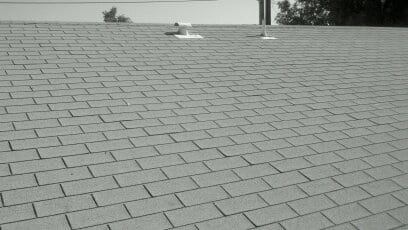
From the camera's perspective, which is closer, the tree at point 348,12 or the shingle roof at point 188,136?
the shingle roof at point 188,136

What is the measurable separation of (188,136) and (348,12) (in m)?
43.6

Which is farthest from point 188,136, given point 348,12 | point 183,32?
point 348,12

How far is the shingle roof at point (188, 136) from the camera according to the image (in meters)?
3.34

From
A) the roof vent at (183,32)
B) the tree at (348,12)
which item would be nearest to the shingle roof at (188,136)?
the roof vent at (183,32)

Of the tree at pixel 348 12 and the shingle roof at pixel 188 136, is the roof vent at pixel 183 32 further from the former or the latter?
the tree at pixel 348 12

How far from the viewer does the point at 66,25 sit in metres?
7.98

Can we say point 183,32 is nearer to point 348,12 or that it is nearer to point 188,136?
point 188,136

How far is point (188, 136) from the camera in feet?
14.9

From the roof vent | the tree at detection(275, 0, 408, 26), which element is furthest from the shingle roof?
the tree at detection(275, 0, 408, 26)

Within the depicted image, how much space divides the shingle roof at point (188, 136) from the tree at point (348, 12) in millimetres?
37937

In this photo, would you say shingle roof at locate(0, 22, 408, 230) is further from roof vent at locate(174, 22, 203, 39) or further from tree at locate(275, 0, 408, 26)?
tree at locate(275, 0, 408, 26)

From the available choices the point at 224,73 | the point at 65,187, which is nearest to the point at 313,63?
the point at 224,73

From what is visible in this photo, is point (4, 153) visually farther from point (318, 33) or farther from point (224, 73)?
point (318, 33)

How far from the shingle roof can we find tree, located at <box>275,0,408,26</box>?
124ft
